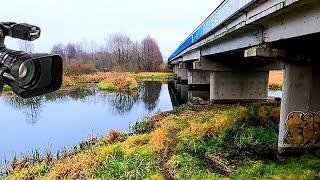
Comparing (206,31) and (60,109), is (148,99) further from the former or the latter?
(206,31)

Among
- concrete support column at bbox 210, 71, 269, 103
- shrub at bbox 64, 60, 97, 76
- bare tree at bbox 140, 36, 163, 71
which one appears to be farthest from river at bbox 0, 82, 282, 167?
bare tree at bbox 140, 36, 163, 71

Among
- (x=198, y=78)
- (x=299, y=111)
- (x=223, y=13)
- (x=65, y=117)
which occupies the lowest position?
(x=65, y=117)

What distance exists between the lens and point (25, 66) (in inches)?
113

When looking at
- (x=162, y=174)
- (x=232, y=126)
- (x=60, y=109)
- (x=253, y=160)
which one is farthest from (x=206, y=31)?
(x=60, y=109)

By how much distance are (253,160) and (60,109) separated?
19.3 metres

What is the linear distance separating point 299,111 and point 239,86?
1314cm

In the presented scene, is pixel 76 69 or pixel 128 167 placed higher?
pixel 76 69

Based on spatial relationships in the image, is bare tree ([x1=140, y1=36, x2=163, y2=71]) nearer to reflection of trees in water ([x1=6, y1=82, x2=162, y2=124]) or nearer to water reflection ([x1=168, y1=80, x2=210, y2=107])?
reflection of trees in water ([x1=6, y1=82, x2=162, y2=124])

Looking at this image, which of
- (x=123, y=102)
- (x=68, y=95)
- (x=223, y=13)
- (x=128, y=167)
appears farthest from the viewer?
(x=68, y=95)

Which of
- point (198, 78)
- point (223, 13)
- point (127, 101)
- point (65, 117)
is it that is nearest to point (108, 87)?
point (127, 101)

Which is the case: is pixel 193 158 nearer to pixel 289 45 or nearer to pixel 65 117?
pixel 289 45

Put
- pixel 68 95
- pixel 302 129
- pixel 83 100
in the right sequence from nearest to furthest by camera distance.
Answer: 1. pixel 302 129
2. pixel 83 100
3. pixel 68 95

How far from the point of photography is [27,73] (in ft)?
9.53

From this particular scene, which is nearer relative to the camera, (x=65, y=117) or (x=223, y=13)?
(x=223, y=13)
